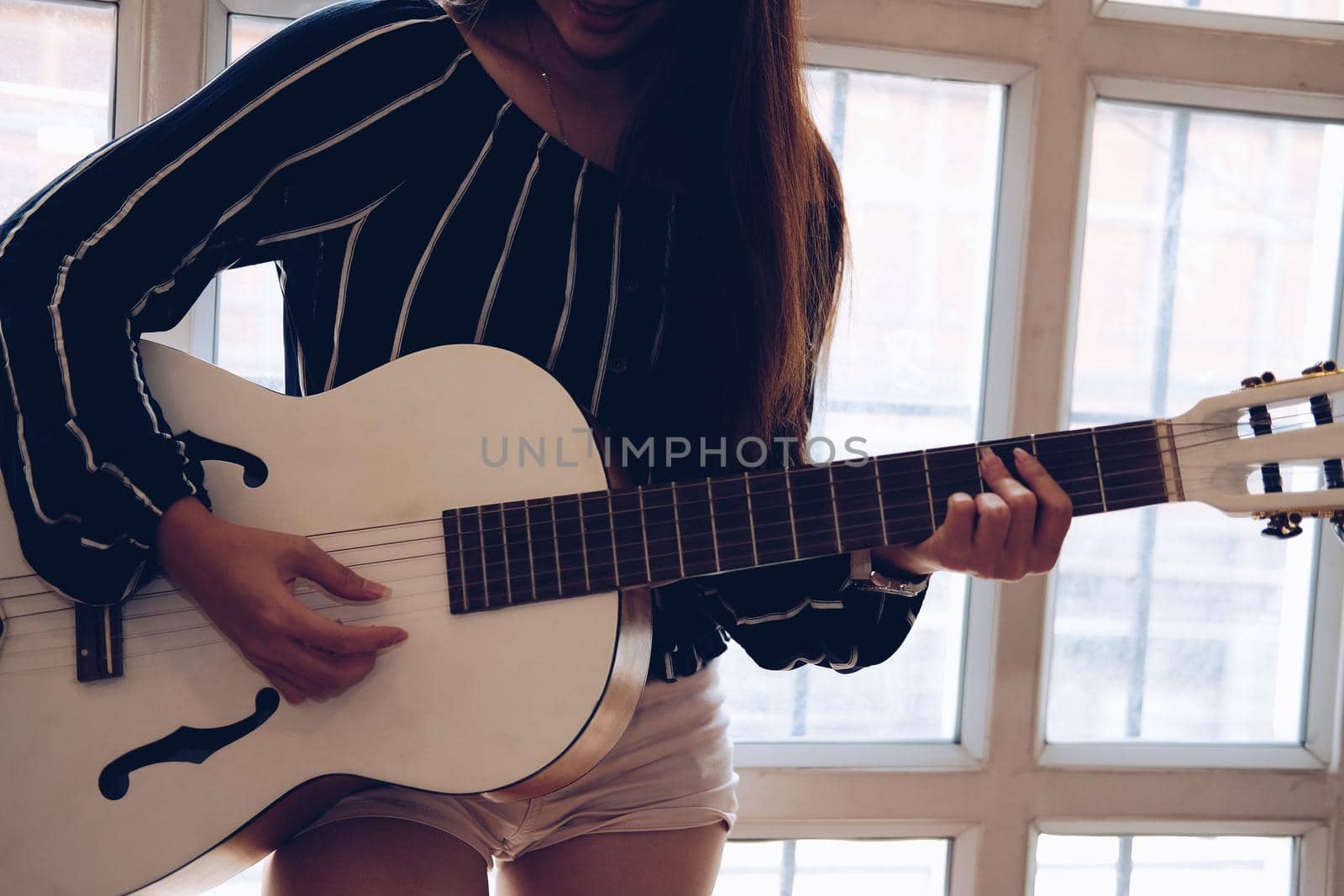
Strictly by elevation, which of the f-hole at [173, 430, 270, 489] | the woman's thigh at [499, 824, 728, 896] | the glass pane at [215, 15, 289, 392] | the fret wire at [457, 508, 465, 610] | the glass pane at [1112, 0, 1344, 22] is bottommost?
the woman's thigh at [499, 824, 728, 896]

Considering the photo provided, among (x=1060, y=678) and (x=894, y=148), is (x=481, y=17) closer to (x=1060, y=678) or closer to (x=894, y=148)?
(x=894, y=148)

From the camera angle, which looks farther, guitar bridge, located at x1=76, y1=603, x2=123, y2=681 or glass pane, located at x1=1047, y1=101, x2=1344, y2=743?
glass pane, located at x1=1047, y1=101, x2=1344, y2=743

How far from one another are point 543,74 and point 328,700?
1.98 feet

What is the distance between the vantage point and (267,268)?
4.56 feet

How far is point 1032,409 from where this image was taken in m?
1.44

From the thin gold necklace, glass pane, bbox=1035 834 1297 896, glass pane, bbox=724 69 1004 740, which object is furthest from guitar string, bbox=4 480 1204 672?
glass pane, bbox=1035 834 1297 896

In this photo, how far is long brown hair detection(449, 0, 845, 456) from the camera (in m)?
0.92

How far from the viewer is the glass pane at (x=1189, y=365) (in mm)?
1543

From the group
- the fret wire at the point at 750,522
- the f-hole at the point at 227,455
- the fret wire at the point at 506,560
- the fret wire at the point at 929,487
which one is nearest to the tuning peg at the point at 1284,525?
the fret wire at the point at 929,487

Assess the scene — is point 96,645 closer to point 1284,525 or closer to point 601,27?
point 601,27

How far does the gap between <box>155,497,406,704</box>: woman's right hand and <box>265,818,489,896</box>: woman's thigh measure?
116mm

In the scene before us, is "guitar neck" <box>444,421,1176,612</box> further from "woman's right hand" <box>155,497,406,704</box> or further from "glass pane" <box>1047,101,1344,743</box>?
"glass pane" <box>1047,101,1344,743</box>

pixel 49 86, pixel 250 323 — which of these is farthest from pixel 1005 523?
pixel 49 86

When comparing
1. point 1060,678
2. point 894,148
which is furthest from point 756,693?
point 894,148
